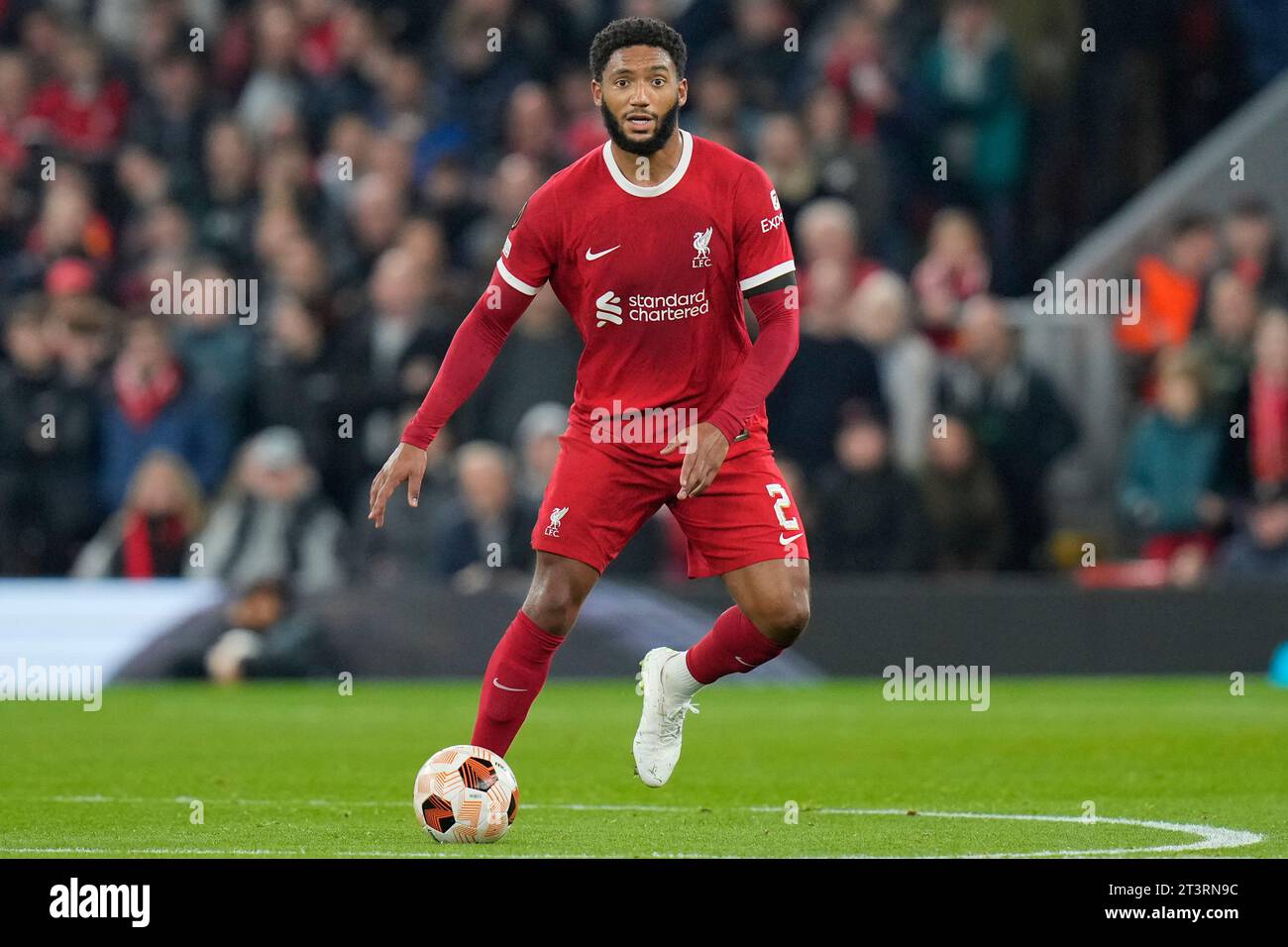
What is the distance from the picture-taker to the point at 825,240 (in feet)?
50.9

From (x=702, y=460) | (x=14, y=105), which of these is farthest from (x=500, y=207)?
(x=702, y=460)

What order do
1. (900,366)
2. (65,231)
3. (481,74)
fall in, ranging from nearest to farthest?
(900,366) → (65,231) → (481,74)

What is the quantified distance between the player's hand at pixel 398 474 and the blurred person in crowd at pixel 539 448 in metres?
6.72

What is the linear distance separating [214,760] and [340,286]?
21.0ft

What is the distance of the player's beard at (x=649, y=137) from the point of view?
25.5 feet

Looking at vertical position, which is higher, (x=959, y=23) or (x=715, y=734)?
(x=959, y=23)

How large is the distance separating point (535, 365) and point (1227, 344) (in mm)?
4547

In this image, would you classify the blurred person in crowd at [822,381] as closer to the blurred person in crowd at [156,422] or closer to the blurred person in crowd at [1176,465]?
the blurred person in crowd at [1176,465]

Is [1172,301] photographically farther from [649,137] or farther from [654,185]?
[649,137]

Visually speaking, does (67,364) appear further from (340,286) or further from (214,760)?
(214,760)

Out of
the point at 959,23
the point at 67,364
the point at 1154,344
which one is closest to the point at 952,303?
the point at 1154,344

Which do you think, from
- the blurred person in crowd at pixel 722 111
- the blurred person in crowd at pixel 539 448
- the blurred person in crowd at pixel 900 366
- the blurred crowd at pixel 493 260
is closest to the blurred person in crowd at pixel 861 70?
the blurred crowd at pixel 493 260

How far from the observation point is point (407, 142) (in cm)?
1753
